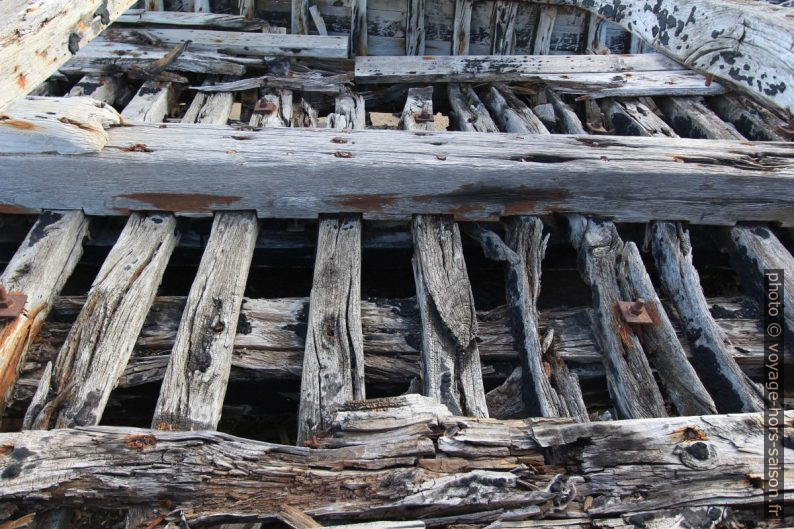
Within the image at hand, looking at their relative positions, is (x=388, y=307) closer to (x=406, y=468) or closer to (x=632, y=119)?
(x=406, y=468)

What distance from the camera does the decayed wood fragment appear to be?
6.88 feet

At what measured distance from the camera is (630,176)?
2.26 meters

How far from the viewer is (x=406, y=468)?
1.36 m

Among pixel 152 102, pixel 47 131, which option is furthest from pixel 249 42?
pixel 47 131

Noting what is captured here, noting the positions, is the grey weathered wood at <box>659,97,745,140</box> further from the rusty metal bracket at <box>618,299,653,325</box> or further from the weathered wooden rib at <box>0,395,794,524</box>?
the weathered wooden rib at <box>0,395,794,524</box>

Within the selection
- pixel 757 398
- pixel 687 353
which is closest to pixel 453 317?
pixel 687 353

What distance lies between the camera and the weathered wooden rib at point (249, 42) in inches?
142

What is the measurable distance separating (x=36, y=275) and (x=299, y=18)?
2.63 m

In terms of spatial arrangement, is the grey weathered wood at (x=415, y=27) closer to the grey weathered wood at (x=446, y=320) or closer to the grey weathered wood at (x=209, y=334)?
the grey weathered wood at (x=446, y=320)

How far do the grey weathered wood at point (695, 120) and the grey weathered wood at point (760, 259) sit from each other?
752 mm

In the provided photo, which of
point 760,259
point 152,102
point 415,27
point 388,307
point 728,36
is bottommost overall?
point 388,307

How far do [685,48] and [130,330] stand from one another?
8.27 ft

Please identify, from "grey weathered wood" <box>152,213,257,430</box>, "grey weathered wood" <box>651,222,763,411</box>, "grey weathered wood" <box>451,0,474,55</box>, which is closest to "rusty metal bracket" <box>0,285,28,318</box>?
"grey weathered wood" <box>152,213,257,430</box>

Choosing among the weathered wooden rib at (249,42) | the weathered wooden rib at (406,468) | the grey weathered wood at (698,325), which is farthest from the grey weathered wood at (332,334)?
the weathered wooden rib at (249,42)
